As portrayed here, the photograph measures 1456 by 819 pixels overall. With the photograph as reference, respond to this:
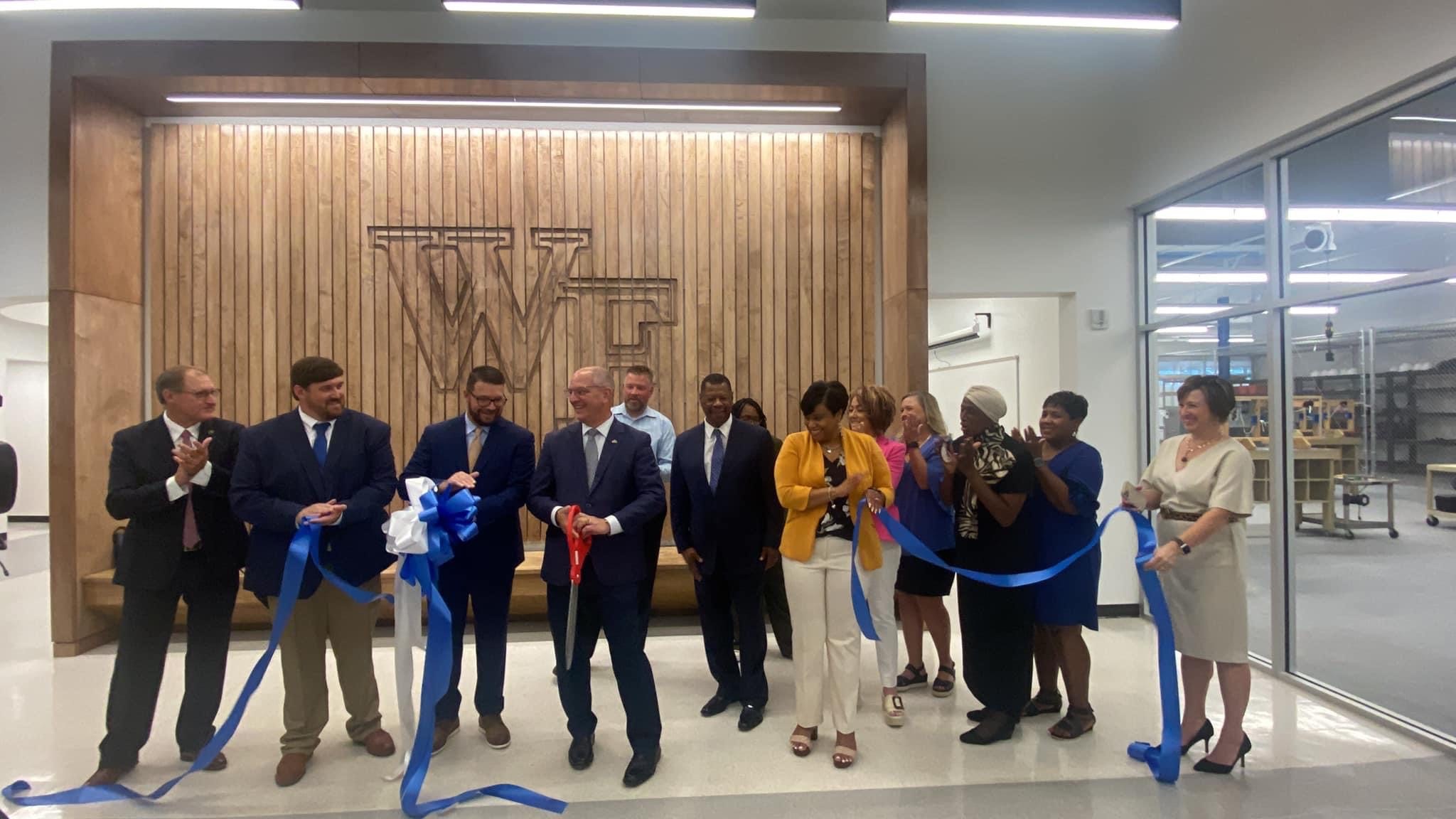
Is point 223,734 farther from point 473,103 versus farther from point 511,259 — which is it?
point 473,103

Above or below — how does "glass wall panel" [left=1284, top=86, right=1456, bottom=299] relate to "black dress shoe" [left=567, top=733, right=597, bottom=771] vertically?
above

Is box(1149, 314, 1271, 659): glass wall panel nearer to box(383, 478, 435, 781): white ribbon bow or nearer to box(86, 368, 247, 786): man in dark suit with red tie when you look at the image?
box(383, 478, 435, 781): white ribbon bow

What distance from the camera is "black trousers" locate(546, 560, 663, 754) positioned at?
11.0 feet

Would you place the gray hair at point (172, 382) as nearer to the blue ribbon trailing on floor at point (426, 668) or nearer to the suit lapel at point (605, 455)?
the blue ribbon trailing on floor at point (426, 668)

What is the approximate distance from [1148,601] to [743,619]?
191cm

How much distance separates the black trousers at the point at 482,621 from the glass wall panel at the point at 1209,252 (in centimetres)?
486

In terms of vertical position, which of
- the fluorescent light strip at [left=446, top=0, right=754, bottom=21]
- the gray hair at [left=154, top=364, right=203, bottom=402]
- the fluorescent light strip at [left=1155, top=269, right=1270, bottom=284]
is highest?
the fluorescent light strip at [left=446, top=0, right=754, bottom=21]

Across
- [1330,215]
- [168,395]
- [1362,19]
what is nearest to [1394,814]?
[1330,215]

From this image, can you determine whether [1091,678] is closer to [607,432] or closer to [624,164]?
[607,432]

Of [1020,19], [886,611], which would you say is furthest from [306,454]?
[1020,19]

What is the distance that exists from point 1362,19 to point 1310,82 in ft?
1.26

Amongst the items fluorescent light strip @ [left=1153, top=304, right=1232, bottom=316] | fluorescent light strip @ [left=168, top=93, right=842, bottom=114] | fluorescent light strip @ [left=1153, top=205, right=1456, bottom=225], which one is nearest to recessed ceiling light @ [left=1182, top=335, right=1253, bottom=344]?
fluorescent light strip @ [left=1153, top=304, right=1232, bottom=316]

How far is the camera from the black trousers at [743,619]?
13.0 feet

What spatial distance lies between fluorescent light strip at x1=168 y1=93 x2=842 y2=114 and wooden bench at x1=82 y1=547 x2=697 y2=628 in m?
3.34
